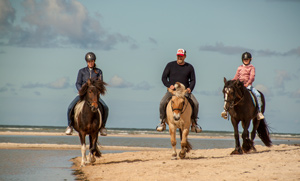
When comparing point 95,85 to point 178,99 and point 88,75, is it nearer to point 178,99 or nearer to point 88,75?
point 88,75

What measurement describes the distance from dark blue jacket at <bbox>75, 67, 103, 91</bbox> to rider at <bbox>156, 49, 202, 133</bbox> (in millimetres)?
1835

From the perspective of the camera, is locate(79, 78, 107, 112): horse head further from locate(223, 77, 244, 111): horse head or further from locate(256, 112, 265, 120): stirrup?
locate(256, 112, 265, 120): stirrup

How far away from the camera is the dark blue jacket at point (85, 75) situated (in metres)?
12.5

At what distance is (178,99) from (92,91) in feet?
7.23

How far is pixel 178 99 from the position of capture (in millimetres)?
11203

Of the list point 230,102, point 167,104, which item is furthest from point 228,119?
point 167,104

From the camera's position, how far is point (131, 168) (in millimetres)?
10750

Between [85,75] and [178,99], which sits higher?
[85,75]

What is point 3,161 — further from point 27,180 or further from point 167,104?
point 167,104

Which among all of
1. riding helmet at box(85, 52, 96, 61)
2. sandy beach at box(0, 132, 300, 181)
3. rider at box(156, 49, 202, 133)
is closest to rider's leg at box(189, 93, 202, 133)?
rider at box(156, 49, 202, 133)

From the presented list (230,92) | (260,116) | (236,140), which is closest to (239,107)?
(230,92)

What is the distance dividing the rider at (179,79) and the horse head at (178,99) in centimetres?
74

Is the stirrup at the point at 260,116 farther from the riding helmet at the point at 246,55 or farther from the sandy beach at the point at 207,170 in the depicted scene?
the sandy beach at the point at 207,170

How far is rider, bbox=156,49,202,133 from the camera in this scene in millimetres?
12195
